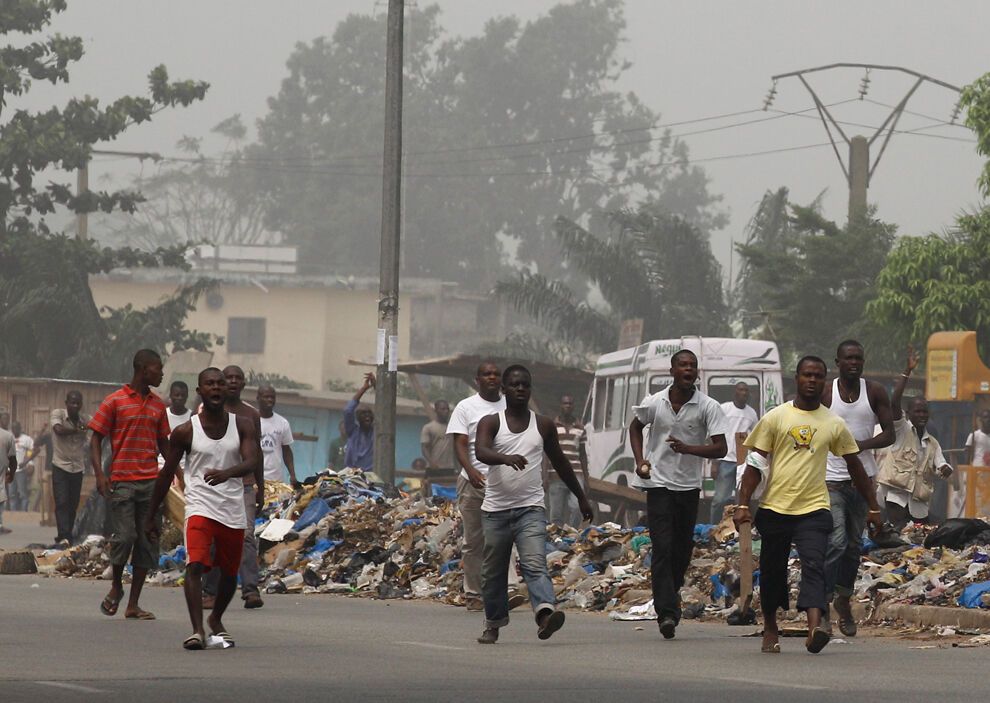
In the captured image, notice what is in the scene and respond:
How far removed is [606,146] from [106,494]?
3469 inches

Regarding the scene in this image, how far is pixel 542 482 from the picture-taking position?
41.5ft

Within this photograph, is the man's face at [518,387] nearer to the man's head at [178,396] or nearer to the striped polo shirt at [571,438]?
the man's head at [178,396]

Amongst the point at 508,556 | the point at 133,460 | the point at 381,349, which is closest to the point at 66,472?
the point at 381,349

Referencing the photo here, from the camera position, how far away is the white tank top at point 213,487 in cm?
1148

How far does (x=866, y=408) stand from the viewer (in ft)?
41.2

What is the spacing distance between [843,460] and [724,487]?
10939 mm

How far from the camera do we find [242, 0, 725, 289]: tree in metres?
95.8

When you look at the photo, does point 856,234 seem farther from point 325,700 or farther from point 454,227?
point 454,227

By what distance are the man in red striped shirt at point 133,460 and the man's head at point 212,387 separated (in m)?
2.44

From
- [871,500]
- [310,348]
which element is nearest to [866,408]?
[871,500]

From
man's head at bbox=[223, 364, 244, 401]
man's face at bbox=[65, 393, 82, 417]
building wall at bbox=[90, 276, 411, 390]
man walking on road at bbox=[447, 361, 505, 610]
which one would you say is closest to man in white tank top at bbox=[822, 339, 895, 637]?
man walking on road at bbox=[447, 361, 505, 610]

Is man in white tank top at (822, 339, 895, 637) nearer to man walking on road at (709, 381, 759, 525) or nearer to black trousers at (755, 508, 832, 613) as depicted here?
black trousers at (755, 508, 832, 613)

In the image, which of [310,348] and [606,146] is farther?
[606,146]

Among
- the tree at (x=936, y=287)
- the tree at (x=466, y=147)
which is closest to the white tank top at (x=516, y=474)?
the tree at (x=936, y=287)
